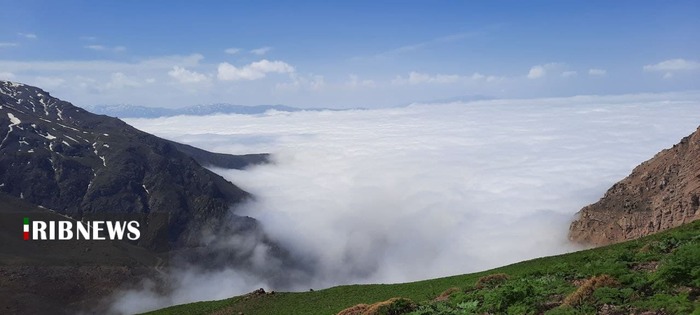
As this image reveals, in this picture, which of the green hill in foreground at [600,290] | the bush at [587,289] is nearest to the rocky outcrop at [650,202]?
the green hill in foreground at [600,290]

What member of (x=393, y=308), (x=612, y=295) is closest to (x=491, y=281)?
(x=393, y=308)

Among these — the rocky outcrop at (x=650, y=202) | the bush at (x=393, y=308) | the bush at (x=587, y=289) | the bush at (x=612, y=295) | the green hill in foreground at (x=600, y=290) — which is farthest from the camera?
the rocky outcrop at (x=650, y=202)

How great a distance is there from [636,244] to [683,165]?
4648 inches

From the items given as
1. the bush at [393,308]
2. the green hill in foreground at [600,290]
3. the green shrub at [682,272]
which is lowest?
the bush at [393,308]

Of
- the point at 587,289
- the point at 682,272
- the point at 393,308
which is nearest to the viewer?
the point at 682,272

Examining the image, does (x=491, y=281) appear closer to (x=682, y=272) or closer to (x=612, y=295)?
(x=612, y=295)

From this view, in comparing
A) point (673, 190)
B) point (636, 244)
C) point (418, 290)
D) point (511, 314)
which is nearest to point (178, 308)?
point (418, 290)

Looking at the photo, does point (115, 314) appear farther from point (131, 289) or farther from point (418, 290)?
point (418, 290)

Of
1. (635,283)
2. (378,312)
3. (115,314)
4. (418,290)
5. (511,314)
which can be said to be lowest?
(115,314)

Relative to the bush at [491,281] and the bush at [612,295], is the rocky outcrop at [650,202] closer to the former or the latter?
the bush at [491,281]

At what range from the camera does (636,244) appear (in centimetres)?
3959

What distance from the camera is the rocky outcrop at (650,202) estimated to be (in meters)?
122

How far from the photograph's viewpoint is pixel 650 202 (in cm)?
13912

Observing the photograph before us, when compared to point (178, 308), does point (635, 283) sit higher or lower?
higher
